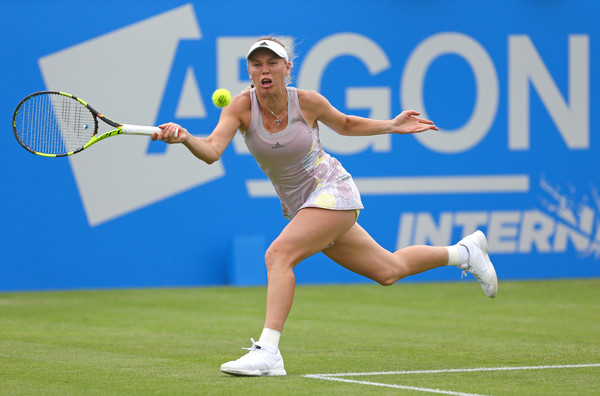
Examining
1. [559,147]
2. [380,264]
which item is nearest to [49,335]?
[380,264]

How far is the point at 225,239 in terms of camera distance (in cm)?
1323

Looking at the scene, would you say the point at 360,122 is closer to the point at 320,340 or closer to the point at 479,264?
the point at 479,264

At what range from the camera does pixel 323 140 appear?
13.3 meters

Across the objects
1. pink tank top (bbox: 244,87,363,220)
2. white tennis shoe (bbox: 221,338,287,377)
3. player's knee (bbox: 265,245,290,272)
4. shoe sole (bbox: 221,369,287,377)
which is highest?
pink tank top (bbox: 244,87,363,220)

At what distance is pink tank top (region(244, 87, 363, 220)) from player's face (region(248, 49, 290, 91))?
0.13 meters

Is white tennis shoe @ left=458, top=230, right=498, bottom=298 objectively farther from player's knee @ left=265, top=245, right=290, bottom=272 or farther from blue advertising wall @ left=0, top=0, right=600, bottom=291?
blue advertising wall @ left=0, top=0, right=600, bottom=291

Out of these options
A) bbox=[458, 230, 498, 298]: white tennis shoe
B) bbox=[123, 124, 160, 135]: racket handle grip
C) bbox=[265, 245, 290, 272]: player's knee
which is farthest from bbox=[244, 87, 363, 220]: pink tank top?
bbox=[458, 230, 498, 298]: white tennis shoe

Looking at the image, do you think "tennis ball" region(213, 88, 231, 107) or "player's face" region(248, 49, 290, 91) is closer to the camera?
"player's face" region(248, 49, 290, 91)

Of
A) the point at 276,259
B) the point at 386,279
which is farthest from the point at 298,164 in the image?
the point at 386,279

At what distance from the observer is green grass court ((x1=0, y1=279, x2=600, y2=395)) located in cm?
549

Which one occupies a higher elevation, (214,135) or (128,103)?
(128,103)

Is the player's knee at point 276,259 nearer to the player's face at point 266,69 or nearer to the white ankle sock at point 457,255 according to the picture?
the player's face at point 266,69

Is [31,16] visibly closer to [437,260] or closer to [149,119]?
[149,119]

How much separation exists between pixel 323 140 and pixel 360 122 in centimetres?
707
